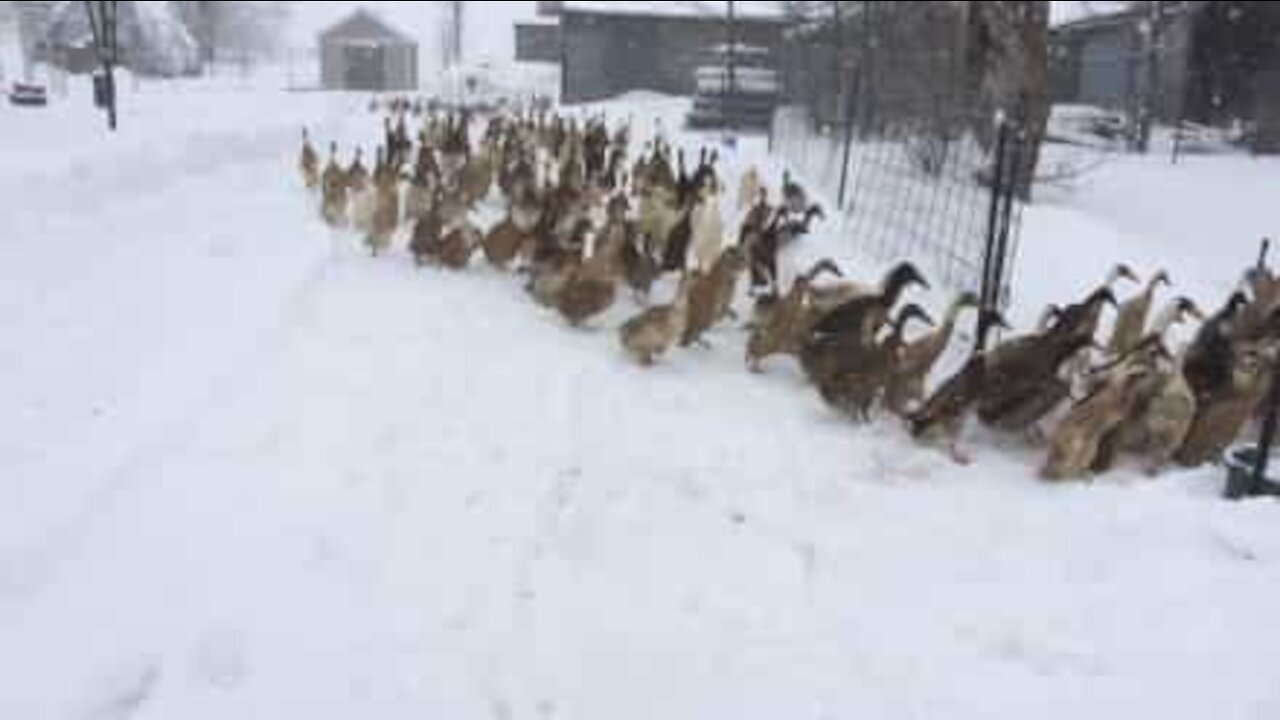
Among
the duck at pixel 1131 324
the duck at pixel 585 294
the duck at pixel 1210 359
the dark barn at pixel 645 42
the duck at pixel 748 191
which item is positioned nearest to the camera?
the duck at pixel 1210 359

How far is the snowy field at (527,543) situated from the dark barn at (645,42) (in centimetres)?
2960

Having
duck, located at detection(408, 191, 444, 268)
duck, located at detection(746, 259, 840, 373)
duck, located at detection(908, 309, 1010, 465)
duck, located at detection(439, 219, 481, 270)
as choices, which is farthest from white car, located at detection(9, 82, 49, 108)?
duck, located at detection(908, 309, 1010, 465)

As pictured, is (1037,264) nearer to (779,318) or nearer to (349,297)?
(779,318)

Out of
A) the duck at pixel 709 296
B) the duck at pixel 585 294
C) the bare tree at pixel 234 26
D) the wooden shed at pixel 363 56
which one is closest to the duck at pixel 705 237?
the duck at pixel 709 296

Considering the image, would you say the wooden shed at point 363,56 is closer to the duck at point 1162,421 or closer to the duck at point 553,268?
A: the duck at point 553,268

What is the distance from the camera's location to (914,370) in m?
5.60

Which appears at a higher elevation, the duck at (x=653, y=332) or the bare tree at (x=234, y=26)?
the bare tree at (x=234, y=26)

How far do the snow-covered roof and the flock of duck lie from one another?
84.1ft

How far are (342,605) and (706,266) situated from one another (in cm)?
476

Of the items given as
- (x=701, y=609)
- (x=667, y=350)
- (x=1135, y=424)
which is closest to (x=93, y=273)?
(x=667, y=350)

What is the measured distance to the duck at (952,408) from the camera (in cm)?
528

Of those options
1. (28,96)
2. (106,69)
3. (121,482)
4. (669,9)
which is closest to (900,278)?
(121,482)

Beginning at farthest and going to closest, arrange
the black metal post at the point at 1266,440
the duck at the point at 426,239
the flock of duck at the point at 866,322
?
1. the duck at the point at 426,239
2. the flock of duck at the point at 866,322
3. the black metal post at the point at 1266,440

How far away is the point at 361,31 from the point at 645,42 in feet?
85.4
